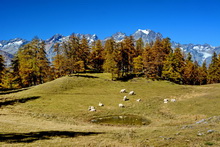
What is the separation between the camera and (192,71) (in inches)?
3656

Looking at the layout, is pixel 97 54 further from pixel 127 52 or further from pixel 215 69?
pixel 215 69

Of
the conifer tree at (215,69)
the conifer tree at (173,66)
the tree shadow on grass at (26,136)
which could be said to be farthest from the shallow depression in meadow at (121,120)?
the conifer tree at (215,69)

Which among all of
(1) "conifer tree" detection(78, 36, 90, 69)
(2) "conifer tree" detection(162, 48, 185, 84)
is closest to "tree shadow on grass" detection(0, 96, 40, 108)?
(1) "conifer tree" detection(78, 36, 90, 69)

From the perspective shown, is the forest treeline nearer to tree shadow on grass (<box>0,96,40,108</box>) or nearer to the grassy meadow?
the grassy meadow

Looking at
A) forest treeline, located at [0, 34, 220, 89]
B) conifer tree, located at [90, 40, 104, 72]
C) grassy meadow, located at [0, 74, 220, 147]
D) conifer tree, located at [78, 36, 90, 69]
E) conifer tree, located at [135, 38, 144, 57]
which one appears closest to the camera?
grassy meadow, located at [0, 74, 220, 147]

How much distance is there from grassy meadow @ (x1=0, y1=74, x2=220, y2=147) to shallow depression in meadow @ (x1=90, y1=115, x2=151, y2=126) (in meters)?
1.41

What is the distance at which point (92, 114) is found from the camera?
38656mm

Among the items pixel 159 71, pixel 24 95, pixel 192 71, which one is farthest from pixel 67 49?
pixel 192 71

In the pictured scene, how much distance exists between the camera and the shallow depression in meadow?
3300 centimetres

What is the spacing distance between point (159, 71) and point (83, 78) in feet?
119

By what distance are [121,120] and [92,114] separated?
703cm

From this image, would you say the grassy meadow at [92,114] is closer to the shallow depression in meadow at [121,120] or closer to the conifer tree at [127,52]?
the shallow depression in meadow at [121,120]

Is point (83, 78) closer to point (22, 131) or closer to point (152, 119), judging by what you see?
point (152, 119)

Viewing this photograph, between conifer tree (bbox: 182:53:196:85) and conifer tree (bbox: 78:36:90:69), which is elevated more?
conifer tree (bbox: 78:36:90:69)
